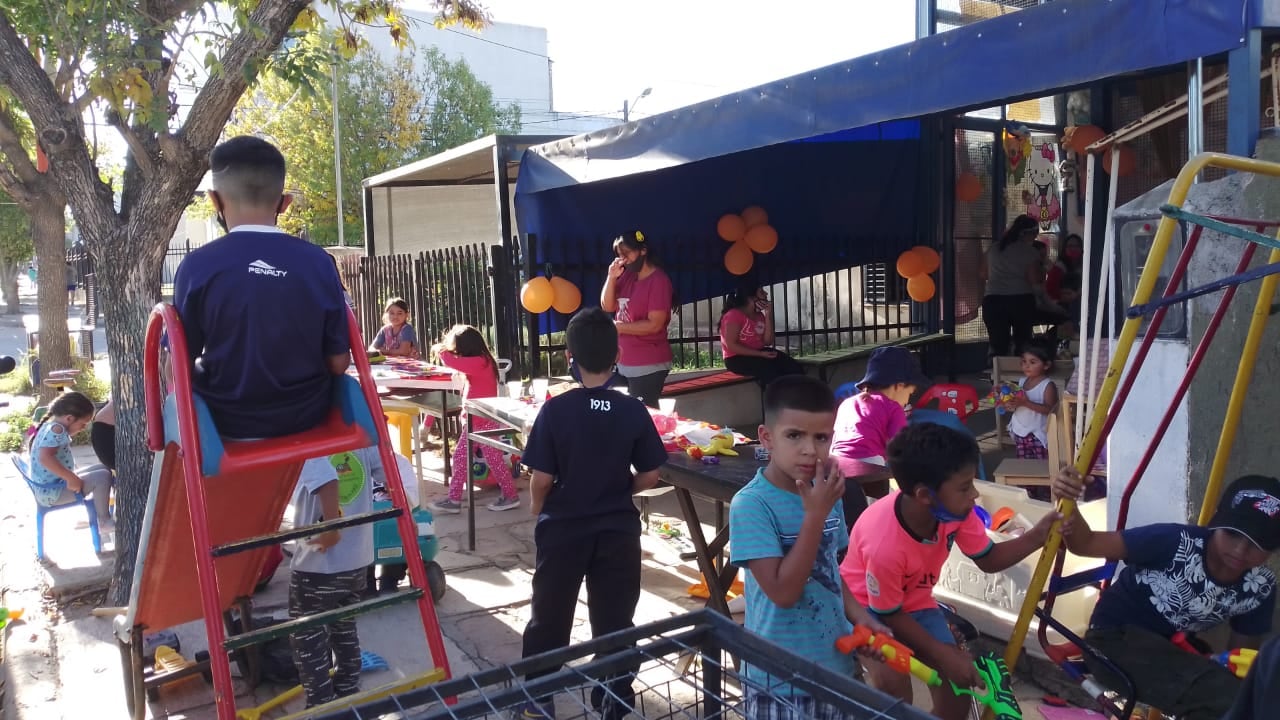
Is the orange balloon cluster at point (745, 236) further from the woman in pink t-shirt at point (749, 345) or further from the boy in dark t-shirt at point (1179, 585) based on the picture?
the boy in dark t-shirt at point (1179, 585)

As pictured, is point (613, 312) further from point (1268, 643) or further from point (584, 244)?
point (1268, 643)

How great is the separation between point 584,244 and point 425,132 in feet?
76.2

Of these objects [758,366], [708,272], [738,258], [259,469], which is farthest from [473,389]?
[259,469]

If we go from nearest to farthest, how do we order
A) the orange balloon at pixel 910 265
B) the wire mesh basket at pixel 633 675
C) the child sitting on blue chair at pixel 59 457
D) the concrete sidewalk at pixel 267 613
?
the wire mesh basket at pixel 633 675, the concrete sidewalk at pixel 267 613, the child sitting on blue chair at pixel 59 457, the orange balloon at pixel 910 265

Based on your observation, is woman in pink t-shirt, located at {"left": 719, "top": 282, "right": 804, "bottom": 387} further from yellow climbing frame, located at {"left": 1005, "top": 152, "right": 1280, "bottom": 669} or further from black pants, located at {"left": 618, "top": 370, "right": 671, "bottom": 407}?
yellow climbing frame, located at {"left": 1005, "top": 152, "right": 1280, "bottom": 669}

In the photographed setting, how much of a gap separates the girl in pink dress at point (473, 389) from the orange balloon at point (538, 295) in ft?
5.05

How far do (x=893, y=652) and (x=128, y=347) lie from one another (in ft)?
14.6

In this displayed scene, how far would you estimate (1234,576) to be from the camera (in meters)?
2.96

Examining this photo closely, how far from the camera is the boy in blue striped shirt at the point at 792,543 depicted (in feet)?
7.90

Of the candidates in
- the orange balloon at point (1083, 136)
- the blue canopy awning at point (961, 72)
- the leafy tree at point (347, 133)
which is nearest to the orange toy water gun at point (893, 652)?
the blue canopy awning at point (961, 72)

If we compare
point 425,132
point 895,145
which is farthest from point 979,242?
point 425,132

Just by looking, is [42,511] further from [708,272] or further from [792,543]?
[708,272]

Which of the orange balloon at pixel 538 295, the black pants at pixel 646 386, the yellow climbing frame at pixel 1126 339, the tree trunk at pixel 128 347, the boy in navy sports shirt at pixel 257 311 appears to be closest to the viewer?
the yellow climbing frame at pixel 1126 339

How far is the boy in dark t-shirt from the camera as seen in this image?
112 inches
